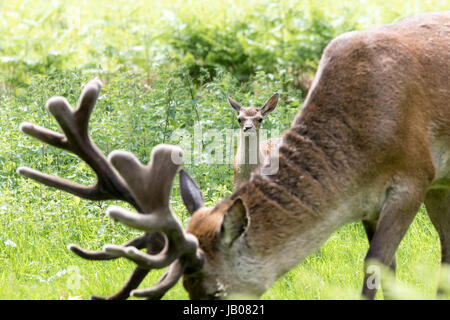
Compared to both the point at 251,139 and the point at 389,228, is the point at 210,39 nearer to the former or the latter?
the point at 251,139

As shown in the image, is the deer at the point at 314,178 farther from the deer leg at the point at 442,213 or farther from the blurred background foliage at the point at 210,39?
the blurred background foliage at the point at 210,39

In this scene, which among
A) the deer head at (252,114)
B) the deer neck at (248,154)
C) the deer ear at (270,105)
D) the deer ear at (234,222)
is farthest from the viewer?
the deer ear at (270,105)

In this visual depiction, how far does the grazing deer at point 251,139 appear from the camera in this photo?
8.32 metres

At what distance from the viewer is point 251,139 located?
8.51 m

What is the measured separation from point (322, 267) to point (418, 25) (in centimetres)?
184

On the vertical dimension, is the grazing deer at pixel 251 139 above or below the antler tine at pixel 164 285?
below

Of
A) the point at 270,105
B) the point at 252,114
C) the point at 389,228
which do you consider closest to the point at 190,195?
the point at 389,228

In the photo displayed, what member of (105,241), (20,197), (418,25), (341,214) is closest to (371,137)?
(341,214)

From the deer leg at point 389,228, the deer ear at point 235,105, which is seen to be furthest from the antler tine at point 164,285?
the deer ear at point 235,105

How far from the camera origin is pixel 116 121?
838 centimetres

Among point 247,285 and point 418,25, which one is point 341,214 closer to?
point 247,285

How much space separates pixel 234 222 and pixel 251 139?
4377 mm

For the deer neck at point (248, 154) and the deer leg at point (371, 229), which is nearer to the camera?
the deer leg at point (371, 229)

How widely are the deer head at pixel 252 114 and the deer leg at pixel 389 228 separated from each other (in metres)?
3.75
